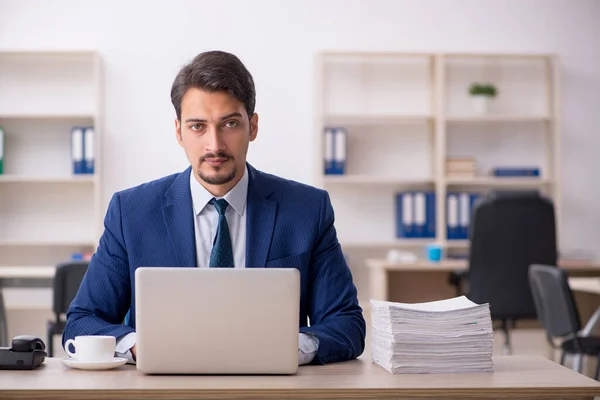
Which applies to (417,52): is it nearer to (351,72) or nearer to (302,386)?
(351,72)

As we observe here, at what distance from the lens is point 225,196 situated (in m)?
2.15

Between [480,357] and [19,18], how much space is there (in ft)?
17.6

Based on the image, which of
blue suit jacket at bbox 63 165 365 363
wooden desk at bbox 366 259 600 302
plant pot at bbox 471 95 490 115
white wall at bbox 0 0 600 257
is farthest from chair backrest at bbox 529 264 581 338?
white wall at bbox 0 0 600 257

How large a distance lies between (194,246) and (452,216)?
4315mm

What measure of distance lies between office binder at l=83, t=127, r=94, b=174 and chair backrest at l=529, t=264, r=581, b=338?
3133 mm

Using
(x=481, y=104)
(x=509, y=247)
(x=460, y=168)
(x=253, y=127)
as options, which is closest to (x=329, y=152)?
(x=460, y=168)

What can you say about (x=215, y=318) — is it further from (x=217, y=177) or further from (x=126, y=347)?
(x=217, y=177)

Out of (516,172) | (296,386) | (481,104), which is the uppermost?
(481,104)

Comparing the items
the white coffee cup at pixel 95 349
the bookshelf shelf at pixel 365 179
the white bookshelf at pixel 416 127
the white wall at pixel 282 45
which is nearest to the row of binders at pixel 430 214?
the bookshelf shelf at pixel 365 179

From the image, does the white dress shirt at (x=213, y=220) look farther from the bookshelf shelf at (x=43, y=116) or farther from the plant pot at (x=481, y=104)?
the plant pot at (x=481, y=104)

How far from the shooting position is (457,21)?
651 cm

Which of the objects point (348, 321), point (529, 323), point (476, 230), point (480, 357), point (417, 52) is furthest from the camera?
point (417, 52)

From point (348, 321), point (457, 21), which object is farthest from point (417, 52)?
point (348, 321)

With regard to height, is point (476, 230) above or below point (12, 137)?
below
